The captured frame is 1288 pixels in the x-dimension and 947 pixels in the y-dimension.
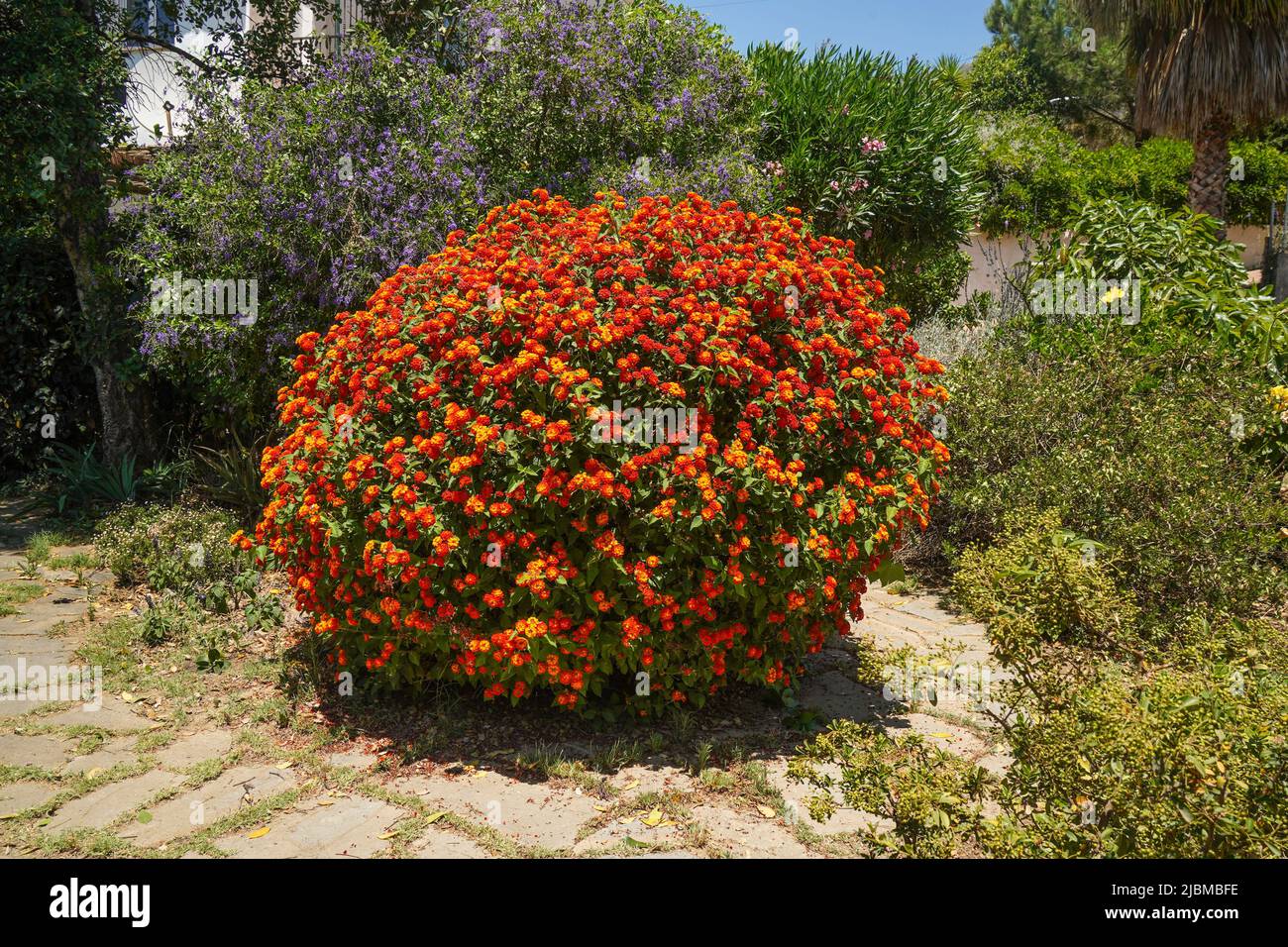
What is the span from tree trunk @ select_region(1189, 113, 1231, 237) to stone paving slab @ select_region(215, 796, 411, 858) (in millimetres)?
14316

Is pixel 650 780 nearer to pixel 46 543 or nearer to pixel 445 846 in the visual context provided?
pixel 445 846

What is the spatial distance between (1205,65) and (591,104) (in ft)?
32.3

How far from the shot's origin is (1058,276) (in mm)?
7164

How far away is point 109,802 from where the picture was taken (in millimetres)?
3518

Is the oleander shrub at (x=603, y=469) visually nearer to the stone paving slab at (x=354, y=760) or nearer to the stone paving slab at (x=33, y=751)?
the stone paving slab at (x=354, y=760)

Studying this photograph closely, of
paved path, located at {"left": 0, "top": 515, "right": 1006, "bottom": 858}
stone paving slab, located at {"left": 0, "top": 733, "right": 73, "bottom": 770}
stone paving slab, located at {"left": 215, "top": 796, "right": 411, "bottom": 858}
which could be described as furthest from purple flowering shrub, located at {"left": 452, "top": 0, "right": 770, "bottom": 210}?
stone paving slab, located at {"left": 215, "top": 796, "right": 411, "bottom": 858}

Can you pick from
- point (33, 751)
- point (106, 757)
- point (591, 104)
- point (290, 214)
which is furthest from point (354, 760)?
point (591, 104)

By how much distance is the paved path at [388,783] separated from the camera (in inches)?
127

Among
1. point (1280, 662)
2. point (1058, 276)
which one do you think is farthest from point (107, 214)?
point (1280, 662)

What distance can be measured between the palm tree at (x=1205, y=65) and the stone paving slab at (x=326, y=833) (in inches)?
545

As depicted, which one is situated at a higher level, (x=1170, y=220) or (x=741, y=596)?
(x=1170, y=220)
